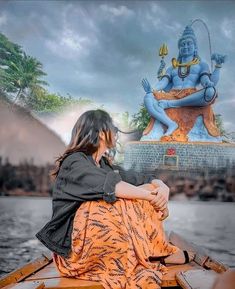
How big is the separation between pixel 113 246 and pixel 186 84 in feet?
20.9

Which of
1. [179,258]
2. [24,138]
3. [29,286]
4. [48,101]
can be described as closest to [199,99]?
[48,101]

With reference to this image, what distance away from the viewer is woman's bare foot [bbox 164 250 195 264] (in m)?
1.16

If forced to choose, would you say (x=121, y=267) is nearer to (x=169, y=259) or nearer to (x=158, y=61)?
(x=169, y=259)

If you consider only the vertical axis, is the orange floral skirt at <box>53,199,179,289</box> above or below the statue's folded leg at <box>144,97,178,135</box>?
below

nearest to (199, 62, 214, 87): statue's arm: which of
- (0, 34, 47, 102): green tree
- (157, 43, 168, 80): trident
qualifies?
(157, 43, 168, 80): trident

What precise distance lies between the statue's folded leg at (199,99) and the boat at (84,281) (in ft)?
19.7

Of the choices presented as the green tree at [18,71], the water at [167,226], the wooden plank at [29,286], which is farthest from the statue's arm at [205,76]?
the wooden plank at [29,286]

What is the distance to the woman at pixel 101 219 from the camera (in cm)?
97

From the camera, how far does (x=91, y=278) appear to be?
1.01m

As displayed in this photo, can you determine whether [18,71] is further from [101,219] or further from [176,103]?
[101,219]

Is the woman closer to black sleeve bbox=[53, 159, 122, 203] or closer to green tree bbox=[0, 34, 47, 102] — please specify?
black sleeve bbox=[53, 159, 122, 203]

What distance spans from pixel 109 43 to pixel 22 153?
2.77 meters

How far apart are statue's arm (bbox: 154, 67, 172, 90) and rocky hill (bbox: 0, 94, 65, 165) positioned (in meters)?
2.02

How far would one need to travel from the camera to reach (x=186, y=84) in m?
7.09
